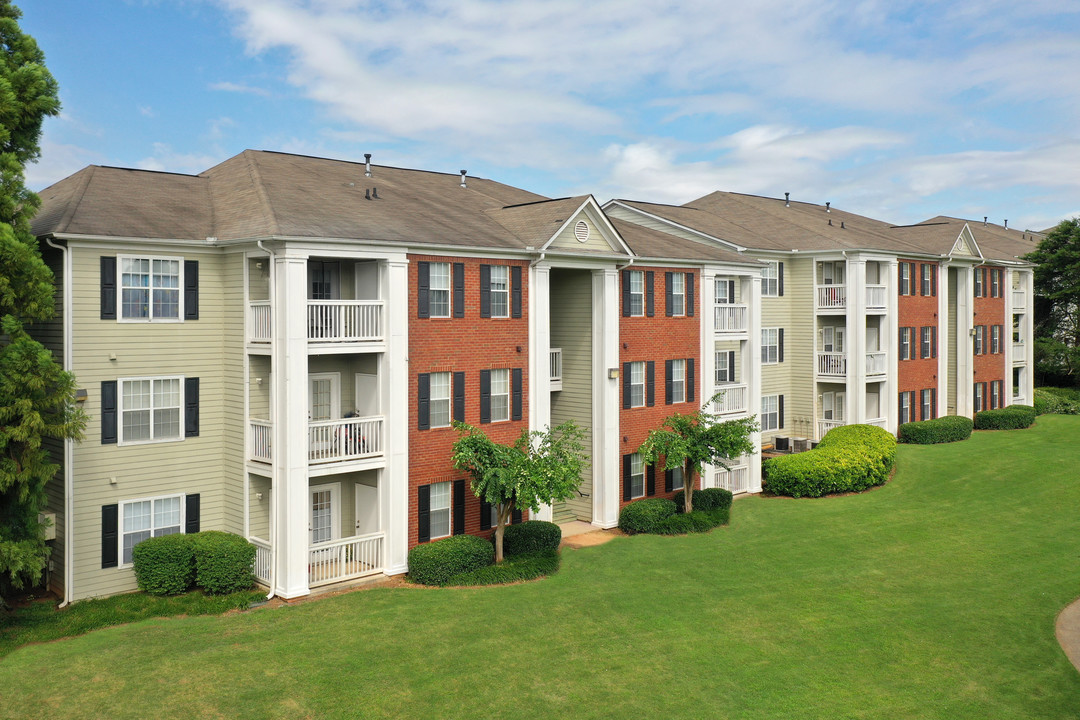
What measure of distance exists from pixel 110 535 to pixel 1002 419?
48.1 m

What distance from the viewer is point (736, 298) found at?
3659 centimetres

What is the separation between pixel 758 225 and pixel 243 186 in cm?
2875

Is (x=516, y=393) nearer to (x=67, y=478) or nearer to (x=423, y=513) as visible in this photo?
(x=423, y=513)

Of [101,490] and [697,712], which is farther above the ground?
[101,490]

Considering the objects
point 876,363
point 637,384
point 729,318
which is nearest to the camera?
point 637,384

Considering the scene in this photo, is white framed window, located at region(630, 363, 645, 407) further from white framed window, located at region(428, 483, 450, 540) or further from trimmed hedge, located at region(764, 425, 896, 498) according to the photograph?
white framed window, located at region(428, 483, 450, 540)

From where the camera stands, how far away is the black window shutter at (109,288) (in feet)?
71.4

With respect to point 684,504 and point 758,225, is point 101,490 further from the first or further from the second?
point 758,225

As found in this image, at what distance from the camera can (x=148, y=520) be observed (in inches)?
894

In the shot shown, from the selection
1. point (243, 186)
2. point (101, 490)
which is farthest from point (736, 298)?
point (101, 490)

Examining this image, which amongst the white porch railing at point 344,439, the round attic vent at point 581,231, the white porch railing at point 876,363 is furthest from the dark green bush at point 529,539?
the white porch railing at point 876,363

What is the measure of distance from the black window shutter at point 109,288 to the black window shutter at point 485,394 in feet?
33.5

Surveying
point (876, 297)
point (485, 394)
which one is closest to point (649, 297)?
point (485, 394)

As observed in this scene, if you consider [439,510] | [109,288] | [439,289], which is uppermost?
[439,289]
